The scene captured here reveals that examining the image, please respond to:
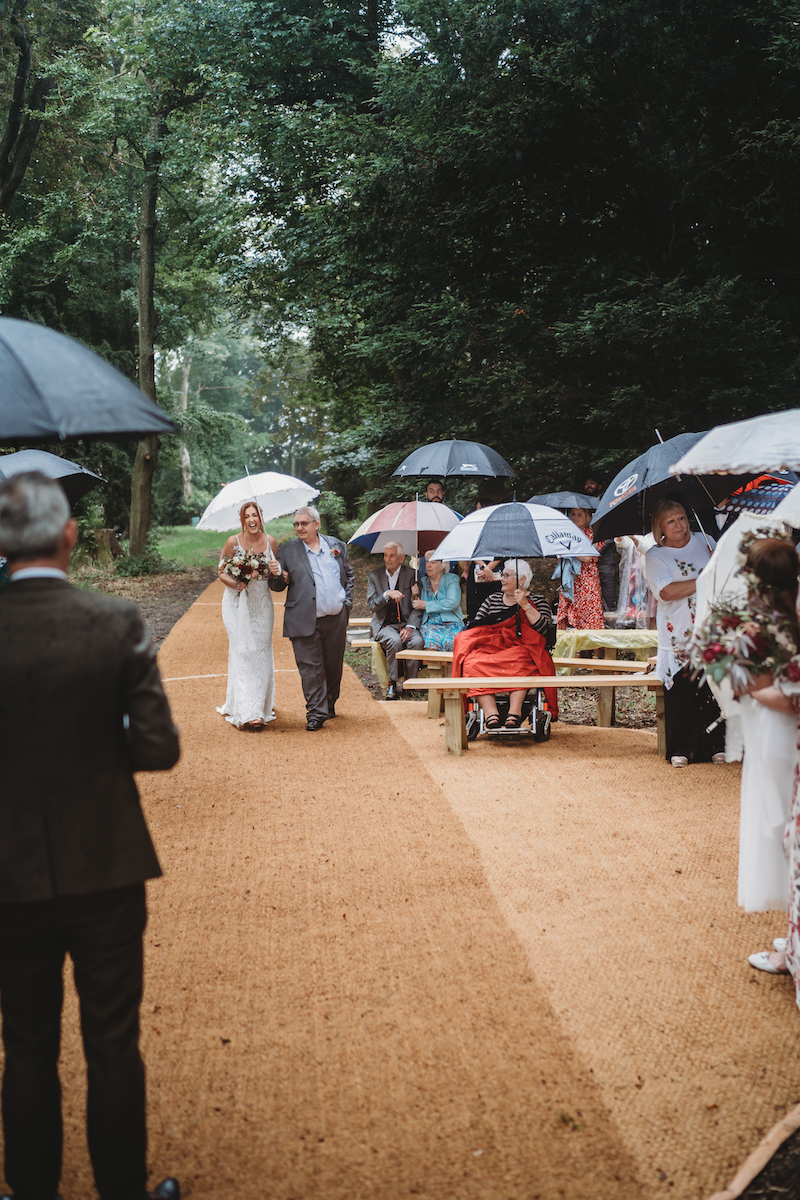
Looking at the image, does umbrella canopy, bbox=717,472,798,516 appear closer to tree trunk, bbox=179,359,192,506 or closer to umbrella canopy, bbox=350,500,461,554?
umbrella canopy, bbox=350,500,461,554

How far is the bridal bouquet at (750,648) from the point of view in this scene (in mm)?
3434

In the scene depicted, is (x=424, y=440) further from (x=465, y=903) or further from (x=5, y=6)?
(x=5, y=6)

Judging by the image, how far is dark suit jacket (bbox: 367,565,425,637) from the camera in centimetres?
999

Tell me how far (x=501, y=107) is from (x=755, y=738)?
1159 centimetres

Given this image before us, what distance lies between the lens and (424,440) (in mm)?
15148

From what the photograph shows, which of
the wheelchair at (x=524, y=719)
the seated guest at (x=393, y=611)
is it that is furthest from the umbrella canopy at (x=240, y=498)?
the wheelchair at (x=524, y=719)

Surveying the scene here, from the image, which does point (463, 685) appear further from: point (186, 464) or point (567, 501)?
point (186, 464)

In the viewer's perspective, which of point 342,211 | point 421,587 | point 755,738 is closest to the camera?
point 755,738

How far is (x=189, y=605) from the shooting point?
19062mm

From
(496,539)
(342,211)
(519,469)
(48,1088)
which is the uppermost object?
(342,211)

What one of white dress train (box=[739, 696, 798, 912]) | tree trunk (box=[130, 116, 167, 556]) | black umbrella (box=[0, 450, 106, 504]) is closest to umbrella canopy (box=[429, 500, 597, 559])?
black umbrella (box=[0, 450, 106, 504])

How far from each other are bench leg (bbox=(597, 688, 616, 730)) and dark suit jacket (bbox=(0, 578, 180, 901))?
6822 mm

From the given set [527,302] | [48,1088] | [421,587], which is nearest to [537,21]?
[527,302]

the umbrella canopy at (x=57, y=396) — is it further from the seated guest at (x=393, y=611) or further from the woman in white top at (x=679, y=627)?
the seated guest at (x=393, y=611)
